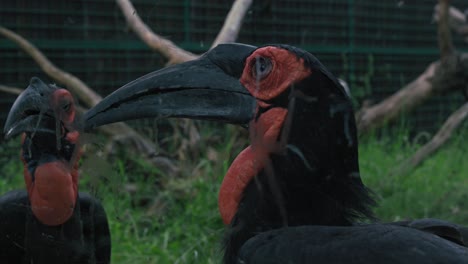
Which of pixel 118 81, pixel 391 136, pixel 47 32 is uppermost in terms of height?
pixel 47 32

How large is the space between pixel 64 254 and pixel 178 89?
32.9 inches

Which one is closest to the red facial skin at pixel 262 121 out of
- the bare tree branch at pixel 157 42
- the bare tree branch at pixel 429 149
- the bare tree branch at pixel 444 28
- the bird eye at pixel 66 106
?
the bird eye at pixel 66 106

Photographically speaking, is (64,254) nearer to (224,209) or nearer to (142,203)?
(224,209)

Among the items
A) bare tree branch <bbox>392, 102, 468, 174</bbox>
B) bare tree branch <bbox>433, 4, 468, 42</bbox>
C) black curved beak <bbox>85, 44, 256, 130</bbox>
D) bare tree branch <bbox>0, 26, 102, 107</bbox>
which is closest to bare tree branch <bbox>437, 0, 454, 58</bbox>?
bare tree branch <bbox>392, 102, 468, 174</bbox>

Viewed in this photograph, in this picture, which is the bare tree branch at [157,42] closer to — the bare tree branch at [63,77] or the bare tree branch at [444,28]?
the bare tree branch at [63,77]

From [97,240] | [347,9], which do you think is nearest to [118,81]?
[347,9]

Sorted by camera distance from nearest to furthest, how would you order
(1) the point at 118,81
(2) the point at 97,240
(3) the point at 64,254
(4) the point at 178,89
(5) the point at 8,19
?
(4) the point at 178,89 < (3) the point at 64,254 < (2) the point at 97,240 < (5) the point at 8,19 < (1) the point at 118,81

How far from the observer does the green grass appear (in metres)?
2.91

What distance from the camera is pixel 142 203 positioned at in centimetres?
350

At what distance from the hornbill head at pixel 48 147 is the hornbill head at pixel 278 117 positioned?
65 cm

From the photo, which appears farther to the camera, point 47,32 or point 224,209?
point 47,32

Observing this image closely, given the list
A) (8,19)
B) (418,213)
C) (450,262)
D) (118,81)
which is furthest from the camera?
(118,81)

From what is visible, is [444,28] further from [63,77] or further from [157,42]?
[63,77]

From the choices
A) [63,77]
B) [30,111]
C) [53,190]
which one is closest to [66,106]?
[30,111]
